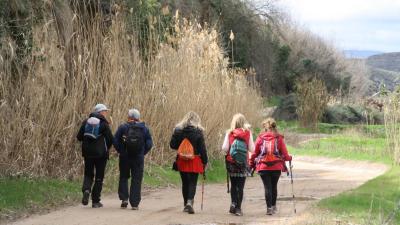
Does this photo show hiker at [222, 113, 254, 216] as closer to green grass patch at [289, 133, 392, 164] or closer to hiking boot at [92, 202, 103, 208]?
hiking boot at [92, 202, 103, 208]

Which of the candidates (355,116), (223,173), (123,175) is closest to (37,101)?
(123,175)

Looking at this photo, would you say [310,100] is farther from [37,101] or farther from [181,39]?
[37,101]

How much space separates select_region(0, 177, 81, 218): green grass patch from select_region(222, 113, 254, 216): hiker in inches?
129

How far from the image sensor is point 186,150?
1194cm

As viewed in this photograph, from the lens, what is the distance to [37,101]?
→ 14.1 metres

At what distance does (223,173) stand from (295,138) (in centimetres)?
1730

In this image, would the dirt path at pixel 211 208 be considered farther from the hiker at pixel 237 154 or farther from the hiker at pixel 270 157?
the hiker at pixel 270 157

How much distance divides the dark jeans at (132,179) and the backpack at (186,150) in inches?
32.1

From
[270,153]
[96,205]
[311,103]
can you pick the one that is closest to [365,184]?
[270,153]

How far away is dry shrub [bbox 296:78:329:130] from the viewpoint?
134 feet

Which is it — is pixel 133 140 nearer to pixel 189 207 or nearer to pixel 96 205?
pixel 96 205

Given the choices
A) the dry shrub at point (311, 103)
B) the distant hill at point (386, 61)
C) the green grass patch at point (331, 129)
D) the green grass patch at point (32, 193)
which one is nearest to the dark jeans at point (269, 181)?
the green grass patch at point (32, 193)

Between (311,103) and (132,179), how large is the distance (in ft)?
97.9

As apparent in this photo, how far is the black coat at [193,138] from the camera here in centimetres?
1200
